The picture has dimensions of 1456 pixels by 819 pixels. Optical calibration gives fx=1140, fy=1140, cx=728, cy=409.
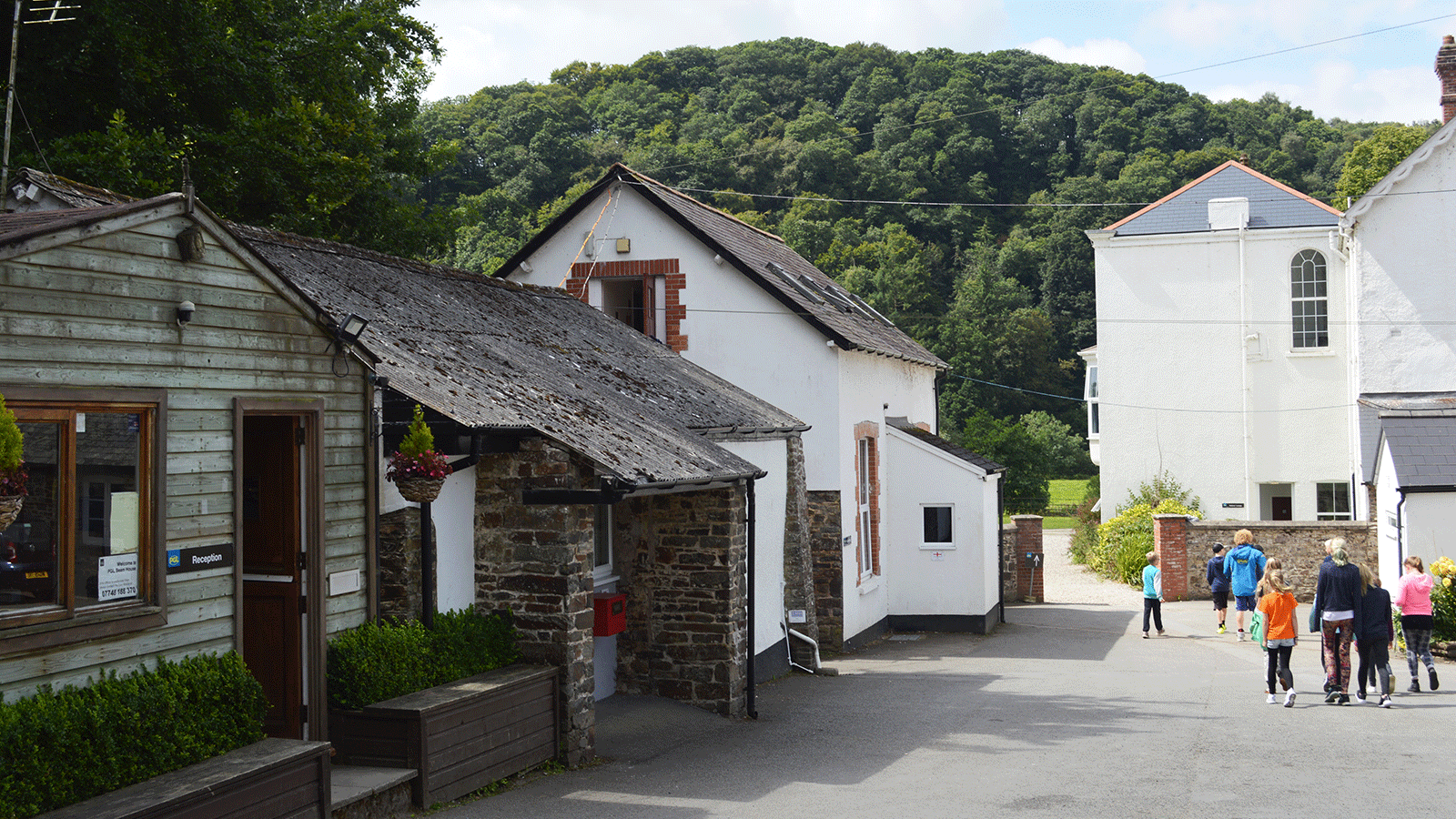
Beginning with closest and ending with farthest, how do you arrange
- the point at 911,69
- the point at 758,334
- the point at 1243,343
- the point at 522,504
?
the point at 522,504
the point at 758,334
the point at 1243,343
the point at 911,69

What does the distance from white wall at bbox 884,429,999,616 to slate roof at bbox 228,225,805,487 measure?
5228 millimetres

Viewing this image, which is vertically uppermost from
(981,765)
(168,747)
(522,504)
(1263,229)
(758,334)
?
(1263,229)

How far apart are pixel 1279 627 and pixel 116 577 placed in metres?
11.3

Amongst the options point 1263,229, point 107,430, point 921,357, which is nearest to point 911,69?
point 1263,229

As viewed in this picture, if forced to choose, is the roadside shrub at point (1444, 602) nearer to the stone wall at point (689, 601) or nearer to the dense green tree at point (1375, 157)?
the stone wall at point (689, 601)

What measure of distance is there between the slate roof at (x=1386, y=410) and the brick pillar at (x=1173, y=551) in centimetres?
362

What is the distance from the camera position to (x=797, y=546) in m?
16.7

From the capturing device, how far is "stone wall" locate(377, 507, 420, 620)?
8.84 m

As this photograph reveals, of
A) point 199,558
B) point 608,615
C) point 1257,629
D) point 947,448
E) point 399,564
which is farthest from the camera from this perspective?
point 947,448

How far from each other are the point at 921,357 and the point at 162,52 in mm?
14496

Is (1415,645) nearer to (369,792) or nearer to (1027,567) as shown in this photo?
(369,792)

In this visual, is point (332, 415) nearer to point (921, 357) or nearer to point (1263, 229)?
point (921, 357)

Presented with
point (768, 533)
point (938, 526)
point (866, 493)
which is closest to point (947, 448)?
point (938, 526)

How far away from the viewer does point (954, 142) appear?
58.4m
